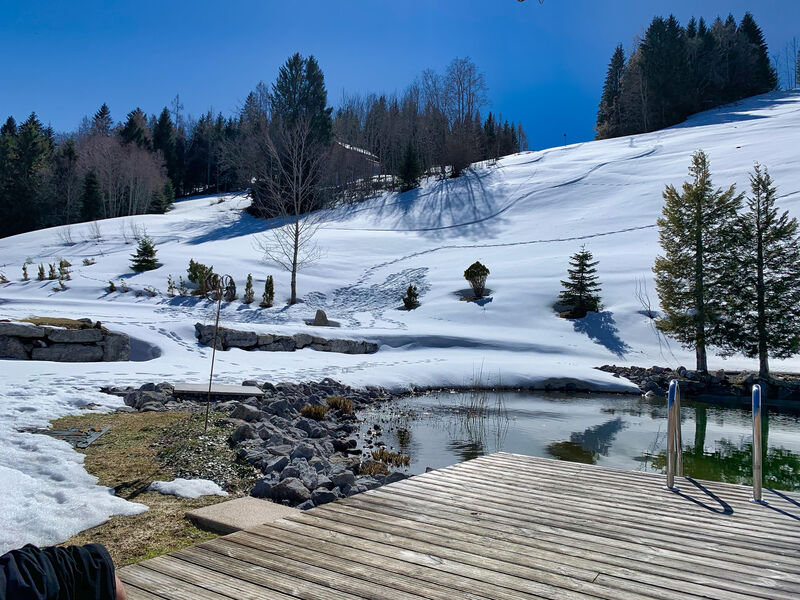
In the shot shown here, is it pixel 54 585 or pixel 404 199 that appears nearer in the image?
pixel 54 585

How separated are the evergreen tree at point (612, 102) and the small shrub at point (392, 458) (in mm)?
54259

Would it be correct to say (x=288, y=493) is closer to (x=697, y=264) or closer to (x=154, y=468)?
(x=154, y=468)

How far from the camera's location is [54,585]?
153 cm

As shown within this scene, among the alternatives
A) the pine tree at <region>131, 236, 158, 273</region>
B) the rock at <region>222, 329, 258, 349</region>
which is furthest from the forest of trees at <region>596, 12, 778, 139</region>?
the rock at <region>222, 329, 258, 349</region>

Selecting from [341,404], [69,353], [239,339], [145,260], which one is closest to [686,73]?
[145,260]

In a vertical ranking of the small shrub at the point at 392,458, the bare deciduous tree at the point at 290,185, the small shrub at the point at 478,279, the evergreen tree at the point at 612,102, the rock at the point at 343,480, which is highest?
the evergreen tree at the point at 612,102

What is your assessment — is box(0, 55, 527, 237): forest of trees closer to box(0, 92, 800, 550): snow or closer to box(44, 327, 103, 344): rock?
box(0, 92, 800, 550): snow

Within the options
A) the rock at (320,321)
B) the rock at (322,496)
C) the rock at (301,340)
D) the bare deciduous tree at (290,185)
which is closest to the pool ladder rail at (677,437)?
the rock at (322,496)

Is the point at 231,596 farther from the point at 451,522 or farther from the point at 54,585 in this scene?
the point at 451,522

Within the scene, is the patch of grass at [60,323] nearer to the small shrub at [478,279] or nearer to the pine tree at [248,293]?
the pine tree at [248,293]

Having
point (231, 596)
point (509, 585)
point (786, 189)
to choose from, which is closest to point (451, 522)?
point (509, 585)

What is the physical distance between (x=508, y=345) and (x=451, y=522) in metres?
13.7

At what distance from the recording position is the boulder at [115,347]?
36.7 feet

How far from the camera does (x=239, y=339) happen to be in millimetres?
14203
